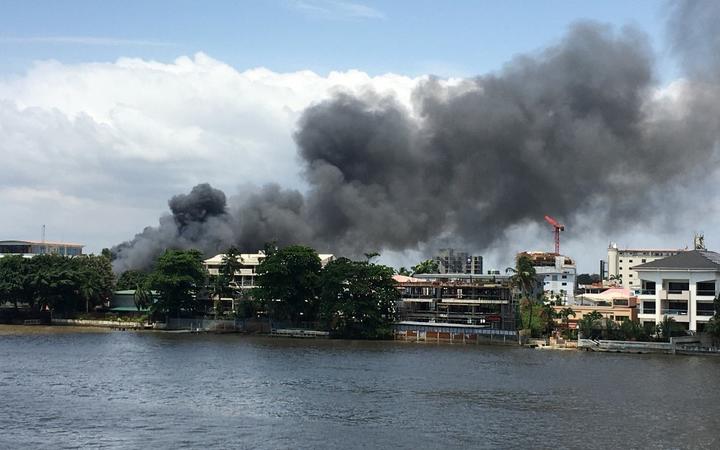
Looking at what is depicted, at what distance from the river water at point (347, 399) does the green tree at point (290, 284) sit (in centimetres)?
2021

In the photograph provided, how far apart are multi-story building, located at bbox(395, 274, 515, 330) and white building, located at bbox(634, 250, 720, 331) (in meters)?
16.9

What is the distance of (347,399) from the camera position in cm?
5547

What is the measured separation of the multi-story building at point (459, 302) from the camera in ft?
366

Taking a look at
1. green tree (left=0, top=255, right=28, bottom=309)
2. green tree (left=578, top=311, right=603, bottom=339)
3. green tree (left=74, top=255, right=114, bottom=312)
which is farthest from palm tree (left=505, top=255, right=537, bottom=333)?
green tree (left=0, top=255, right=28, bottom=309)

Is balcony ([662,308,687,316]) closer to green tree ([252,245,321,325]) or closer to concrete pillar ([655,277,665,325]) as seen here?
concrete pillar ([655,277,665,325])

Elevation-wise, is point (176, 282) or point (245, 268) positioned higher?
point (245, 268)

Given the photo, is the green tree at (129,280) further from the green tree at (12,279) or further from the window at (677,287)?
the window at (677,287)

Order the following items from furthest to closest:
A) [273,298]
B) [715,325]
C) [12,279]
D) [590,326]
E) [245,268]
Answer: [245,268]
[12,279]
[273,298]
[590,326]
[715,325]

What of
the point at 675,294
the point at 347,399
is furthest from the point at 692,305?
the point at 347,399

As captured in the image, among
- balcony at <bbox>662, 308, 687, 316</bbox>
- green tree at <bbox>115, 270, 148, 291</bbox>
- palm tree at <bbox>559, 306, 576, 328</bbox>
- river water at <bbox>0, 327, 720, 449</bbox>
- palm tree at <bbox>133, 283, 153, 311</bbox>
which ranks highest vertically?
green tree at <bbox>115, 270, 148, 291</bbox>

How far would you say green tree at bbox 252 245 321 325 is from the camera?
108812 millimetres

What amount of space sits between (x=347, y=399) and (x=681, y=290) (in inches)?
2091

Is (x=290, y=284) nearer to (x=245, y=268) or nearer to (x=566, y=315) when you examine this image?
(x=245, y=268)

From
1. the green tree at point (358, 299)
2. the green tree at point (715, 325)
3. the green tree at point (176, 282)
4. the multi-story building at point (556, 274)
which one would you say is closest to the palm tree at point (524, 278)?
the green tree at point (358, 299)
